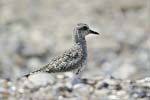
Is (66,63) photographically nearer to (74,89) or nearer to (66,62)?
(66,62)

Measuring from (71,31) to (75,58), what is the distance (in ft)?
43.4

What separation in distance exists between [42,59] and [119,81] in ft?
29.1

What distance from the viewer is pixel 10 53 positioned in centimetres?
2361

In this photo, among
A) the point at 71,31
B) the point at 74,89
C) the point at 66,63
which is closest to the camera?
the point at 66,63

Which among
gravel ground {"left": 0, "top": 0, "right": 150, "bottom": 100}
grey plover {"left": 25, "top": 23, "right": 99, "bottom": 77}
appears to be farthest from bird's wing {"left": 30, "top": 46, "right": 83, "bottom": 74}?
gravel ground {"left": 0, "top": 0, "right": 150, "bottom": 100}

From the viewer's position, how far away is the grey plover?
11.8 metres

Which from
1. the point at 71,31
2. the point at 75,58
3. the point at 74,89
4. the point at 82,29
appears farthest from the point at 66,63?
the point at 71,31

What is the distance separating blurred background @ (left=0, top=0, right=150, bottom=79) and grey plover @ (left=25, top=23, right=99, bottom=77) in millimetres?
7494

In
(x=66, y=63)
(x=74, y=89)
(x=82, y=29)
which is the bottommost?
(x=66, y=63)

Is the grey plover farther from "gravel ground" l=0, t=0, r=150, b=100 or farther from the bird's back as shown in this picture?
"gravel ground" l=0, t=0, r=150, b=100

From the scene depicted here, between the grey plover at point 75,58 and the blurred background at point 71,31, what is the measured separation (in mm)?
7494

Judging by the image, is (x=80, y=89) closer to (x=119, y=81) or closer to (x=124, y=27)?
(x=119, y=81)

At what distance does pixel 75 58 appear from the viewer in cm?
1186

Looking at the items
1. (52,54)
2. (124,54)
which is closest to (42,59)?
(52,54)
